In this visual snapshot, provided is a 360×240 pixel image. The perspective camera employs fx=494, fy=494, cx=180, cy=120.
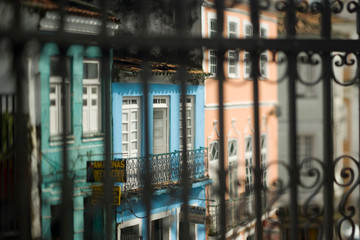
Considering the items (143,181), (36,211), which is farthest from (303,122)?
(36,211)

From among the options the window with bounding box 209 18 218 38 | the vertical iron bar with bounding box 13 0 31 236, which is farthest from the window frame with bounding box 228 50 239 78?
the vertical iron bar with bounding box 13 0 31 236

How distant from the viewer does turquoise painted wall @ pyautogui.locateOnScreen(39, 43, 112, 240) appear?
2.37 m

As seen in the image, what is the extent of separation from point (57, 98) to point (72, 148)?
257 millimetres

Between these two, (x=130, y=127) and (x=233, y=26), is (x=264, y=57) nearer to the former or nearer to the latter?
(x=233, y=26)

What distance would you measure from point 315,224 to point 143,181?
3.54 feet

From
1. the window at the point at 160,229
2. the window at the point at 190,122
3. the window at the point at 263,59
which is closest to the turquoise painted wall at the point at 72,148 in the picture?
the window at the point at 160,229

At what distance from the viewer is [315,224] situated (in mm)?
2908

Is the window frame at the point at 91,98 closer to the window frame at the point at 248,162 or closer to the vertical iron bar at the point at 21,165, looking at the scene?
the vertical iron bar at the point at 21,165

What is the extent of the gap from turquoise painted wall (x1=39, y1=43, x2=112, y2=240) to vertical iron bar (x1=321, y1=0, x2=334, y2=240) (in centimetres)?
128

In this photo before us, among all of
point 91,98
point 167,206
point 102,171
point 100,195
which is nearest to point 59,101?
point 91,98

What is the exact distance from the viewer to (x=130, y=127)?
2562mm

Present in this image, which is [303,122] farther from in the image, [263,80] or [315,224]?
[315,224]

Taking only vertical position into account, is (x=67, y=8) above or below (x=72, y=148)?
above

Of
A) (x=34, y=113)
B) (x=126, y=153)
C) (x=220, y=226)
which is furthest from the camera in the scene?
(x=220, y=226)
